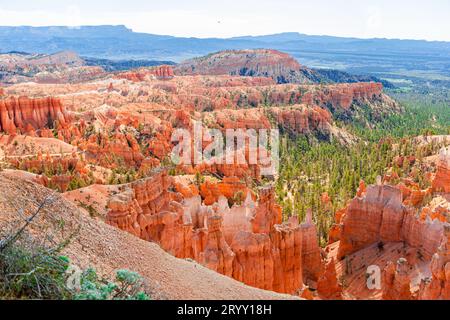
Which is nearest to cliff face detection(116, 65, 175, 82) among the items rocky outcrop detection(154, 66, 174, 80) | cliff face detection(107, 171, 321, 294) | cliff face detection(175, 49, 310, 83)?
rocky outcrop detection(154, 66, 174, 80)

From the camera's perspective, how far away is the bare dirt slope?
926 centimetres

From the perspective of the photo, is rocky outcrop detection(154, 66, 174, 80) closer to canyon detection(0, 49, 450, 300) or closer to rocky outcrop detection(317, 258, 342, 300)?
canyon detection(0, 49, 450, 300)

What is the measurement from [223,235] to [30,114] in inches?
1495

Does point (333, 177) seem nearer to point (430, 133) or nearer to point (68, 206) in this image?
point (430, 133)

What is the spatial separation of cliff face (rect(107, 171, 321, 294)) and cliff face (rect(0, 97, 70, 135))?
98.2ft

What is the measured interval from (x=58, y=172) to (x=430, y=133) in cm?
4041

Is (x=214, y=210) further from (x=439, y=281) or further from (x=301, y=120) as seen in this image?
(x=301, y=120)

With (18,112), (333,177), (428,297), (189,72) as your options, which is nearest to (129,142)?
(18,112)

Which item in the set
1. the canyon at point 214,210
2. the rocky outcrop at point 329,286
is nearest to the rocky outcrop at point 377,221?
the canyon at point 214,210

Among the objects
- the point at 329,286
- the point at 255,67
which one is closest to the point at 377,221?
the point at 329,286

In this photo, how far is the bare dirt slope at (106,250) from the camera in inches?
364

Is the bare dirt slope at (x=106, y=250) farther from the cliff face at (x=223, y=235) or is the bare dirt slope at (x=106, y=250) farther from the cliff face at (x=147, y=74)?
the cliff face at (x=147, y=74)

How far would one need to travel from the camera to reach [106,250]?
9.90 meters

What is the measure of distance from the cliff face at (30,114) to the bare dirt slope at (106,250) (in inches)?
1486
